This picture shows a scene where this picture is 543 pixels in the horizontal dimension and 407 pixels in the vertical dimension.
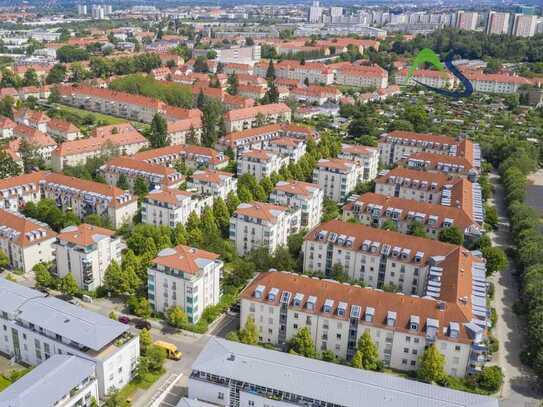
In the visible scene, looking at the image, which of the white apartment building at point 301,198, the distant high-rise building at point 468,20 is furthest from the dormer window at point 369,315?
the distant high-rise building at point 468,20

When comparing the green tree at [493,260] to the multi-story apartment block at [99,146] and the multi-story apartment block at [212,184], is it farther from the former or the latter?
the multi-story apartment block at [99,146]

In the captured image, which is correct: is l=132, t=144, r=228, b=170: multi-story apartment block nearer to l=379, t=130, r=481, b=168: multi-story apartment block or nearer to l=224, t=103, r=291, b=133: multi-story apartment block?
l=224, t=103, r=291, b=133: multi-story apartment block

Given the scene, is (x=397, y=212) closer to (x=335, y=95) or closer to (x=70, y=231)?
(x=70, y=231)

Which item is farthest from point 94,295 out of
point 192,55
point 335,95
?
point 192,55

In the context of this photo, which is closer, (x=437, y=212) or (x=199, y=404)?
(x=199, y=404)

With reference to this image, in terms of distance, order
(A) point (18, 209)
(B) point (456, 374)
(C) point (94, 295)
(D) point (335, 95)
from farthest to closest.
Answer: (D) point (335, 95)
(A) point (18, 209)
(C) point (94, 295)
(B) point (456, 374)

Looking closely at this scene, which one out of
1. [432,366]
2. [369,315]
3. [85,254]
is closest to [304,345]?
[369,315]
